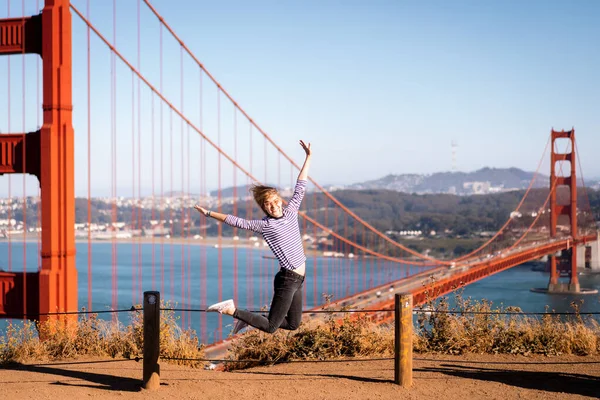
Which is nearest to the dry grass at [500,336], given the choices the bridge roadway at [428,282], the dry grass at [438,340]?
the dry grass at [438,340]

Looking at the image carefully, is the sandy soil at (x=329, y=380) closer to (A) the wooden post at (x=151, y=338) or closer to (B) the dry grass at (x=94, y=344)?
(A) the wooden post at (x=151, y=338)

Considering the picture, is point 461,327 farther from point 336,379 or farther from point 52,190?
point 52,190

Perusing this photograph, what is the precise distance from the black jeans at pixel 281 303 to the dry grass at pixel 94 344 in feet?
6.34

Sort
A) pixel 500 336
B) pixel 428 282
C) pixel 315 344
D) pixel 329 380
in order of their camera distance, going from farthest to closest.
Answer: pixel 428 282
pixel 500 336
pixel 315 344
pixel 329 380

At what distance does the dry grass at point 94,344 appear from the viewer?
22.3ft

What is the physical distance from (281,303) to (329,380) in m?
1.10

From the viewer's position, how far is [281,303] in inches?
194

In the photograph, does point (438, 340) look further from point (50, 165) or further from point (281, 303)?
point (50, 165)

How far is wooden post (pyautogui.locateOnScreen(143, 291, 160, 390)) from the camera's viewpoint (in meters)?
5.27

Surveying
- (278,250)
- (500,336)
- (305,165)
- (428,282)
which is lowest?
(428,282)

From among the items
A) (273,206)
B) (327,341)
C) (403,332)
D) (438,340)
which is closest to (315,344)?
(327,341)

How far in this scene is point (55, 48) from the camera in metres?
9.26

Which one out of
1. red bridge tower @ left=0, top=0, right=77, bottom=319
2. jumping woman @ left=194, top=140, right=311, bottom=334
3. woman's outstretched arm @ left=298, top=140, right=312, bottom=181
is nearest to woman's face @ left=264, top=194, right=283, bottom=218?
jumping woman @ left=194, top=140, right=311, bottom=334

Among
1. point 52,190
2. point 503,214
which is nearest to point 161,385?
point 52,190
